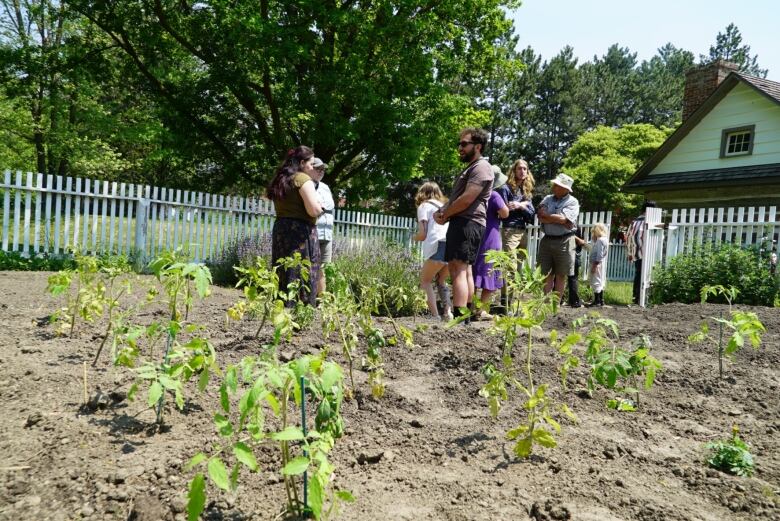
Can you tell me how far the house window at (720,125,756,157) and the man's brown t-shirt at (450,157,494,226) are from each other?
13691 millimetres

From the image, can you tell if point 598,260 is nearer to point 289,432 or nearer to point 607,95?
point 289,432

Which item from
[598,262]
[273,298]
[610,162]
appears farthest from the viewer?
[610,162]

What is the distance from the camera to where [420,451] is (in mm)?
2053

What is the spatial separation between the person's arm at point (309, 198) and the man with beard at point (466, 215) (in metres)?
1.11

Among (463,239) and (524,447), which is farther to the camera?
(463,239)

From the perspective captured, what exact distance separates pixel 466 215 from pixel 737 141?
14598mm

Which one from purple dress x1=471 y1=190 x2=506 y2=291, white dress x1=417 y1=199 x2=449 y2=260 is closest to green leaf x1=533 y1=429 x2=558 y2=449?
purple dress x1=471 y1=190 x2=506 y2=291

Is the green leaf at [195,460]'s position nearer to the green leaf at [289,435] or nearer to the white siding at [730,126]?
the green leaf at [289,435]

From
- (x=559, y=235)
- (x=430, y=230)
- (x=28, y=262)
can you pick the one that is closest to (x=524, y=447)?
(x=430, y=230)

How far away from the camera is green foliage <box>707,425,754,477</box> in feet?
6.40

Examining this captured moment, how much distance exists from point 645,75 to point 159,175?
167 feet

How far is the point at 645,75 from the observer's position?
56.0 m

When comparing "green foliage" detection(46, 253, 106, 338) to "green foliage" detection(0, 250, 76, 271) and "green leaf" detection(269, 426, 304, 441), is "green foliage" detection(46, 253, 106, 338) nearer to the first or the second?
"green leaf" detection(269, 426, 304, 441)

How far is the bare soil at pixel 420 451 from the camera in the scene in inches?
64.3
